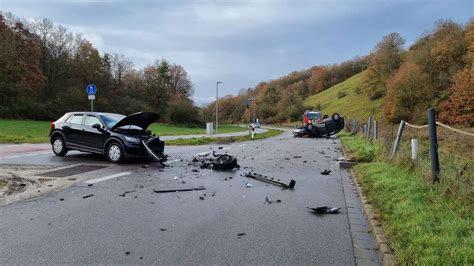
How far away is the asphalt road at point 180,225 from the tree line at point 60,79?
44916 mm

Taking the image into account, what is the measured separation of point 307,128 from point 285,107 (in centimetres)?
6642

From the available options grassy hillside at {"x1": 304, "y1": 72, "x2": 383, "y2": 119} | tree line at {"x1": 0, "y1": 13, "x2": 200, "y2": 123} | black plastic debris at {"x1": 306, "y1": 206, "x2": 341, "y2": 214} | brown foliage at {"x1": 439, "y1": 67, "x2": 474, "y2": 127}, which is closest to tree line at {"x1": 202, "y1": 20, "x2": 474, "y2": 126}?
brown foliage at {"x1": 439, "y1": 67, "x2": 474, "y2": 127}

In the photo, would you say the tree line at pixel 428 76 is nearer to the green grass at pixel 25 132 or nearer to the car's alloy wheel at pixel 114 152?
the green grass at pixel 25 132

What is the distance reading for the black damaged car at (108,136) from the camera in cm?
1236

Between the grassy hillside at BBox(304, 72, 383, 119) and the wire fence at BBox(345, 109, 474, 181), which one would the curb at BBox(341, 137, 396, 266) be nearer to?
the wire fence at BBox(345, 109, 474, 181)

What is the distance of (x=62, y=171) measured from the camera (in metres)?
10.3

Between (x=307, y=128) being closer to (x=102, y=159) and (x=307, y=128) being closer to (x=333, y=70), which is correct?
(x=102, y=159)

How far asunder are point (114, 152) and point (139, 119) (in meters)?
1.30

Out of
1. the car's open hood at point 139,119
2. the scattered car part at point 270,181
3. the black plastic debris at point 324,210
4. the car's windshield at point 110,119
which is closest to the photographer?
the black plastic debris at point 324,210

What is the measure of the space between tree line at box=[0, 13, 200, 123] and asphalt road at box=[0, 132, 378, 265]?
44.9m

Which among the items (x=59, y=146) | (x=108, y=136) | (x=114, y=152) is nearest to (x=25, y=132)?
(x=59, y=146)

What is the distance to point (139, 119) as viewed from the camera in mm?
12812

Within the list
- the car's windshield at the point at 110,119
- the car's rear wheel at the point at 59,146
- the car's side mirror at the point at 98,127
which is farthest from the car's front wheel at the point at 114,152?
the car's rear wheel at the point at 59,146

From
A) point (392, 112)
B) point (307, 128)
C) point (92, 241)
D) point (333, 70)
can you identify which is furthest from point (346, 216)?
point (333, 70)
